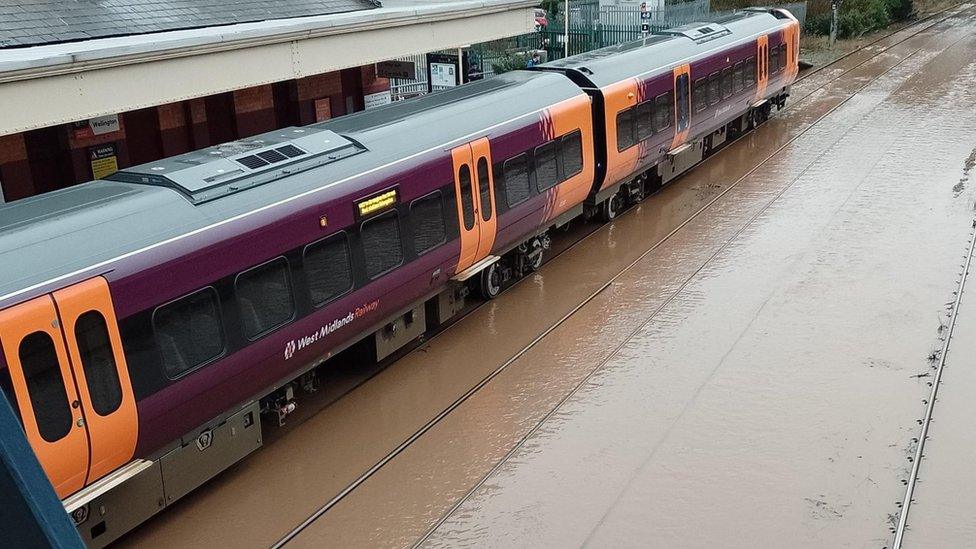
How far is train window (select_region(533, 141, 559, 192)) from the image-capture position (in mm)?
12969

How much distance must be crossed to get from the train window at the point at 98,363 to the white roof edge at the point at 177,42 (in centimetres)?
374

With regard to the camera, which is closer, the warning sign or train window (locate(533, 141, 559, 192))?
train window (locate(533, 141, 559, 192))

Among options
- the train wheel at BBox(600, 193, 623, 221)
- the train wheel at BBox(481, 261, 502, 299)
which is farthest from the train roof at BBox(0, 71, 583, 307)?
the train wheel at BBox(600, 193, 623, 221)

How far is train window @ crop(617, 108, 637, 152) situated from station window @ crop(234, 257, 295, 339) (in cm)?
783

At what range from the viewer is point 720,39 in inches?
777

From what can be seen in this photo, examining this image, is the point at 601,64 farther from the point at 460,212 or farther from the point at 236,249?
the point at 236,249

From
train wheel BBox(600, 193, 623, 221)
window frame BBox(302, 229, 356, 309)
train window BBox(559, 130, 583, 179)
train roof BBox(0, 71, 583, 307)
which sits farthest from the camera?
A: train wheel BBox(600, 193, 623, 221)

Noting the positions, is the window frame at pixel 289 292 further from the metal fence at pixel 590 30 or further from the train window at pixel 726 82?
the metal fence at pixel 590 30

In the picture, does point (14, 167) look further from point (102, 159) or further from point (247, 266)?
point (247, 266)

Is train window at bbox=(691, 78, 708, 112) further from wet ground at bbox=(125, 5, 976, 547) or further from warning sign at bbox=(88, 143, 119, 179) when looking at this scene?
warning sign at bbox=(88, 143, 119, 179)

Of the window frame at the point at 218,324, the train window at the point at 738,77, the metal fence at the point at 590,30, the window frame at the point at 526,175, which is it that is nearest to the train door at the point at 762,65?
the train window at the point at 738,77

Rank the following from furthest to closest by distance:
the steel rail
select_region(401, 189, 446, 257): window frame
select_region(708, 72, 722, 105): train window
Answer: select_region(708, 72, 722, 105): train window, select_region(401, 189, 446, 257): window frame, the steel rail

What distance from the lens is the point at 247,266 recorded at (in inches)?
330

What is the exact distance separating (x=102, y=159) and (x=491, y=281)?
5943 mm
